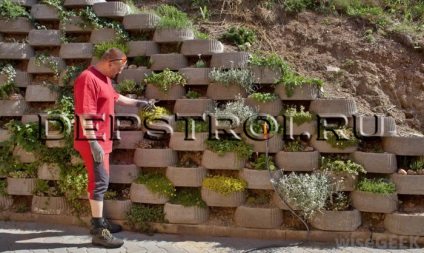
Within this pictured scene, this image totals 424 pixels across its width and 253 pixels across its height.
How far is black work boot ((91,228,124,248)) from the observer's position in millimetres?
4562

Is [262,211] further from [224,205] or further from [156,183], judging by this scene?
[156,183]

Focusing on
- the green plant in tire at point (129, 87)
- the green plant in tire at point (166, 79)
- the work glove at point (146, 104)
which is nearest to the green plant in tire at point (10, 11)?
the green plant in tire at point (129, 87)

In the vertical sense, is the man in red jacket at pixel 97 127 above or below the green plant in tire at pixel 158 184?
above

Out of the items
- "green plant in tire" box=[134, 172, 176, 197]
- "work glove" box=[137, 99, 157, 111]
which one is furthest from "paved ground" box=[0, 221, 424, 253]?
"work glove" box=[137, 99, 157, 111]

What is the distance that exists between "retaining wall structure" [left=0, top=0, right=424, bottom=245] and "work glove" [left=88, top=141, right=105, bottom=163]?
74 centimetres

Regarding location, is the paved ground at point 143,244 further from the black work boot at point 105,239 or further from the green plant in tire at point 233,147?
the green plant in tire at point 233,147

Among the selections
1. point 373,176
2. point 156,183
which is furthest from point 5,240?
point 373,176

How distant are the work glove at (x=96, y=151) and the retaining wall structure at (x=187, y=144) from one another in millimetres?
735

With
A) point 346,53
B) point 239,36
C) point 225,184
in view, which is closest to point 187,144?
point 225,184

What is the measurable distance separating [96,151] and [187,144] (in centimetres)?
109

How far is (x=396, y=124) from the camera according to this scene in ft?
16.9

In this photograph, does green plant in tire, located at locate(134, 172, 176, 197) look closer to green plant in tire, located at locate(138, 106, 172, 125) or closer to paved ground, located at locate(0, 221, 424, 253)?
paved ground, located at locate(0, 221, 424, 253)

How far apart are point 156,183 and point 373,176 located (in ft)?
7.83

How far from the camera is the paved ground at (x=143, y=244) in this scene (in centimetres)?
450
